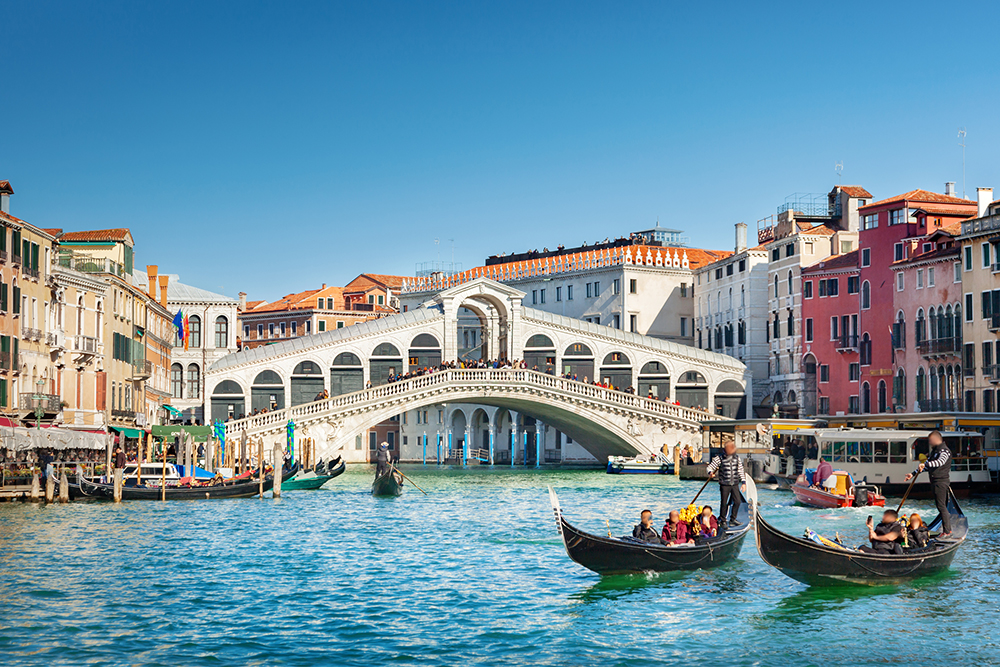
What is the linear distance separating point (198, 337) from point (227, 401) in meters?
7.66

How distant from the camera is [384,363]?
160 feet

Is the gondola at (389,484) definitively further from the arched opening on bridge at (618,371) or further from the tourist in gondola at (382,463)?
the arched opening on bridge at (618,371)

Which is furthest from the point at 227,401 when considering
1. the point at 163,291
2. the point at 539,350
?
the point at 539,350

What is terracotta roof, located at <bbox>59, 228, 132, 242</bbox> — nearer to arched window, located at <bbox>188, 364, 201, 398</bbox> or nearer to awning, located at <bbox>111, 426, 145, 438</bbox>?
awning, located at <bbox>111, 426, 145, 438</bbox>

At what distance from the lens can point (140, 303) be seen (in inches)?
1599

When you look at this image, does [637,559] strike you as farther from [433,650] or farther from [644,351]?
[644,351]

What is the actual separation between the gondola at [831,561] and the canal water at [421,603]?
0.75 ft

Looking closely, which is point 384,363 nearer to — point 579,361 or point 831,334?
point 579,361

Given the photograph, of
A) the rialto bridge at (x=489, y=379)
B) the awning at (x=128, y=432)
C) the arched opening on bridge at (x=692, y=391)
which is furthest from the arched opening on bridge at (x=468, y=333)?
the awning at (x=128, y=432)

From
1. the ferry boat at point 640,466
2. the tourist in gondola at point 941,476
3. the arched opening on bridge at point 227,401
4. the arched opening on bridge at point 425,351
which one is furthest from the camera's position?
the arched opening on bridge at point 425,351

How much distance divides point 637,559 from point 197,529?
10439mm

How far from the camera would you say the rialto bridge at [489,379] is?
43.0 m

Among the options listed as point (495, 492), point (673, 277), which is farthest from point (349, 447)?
point (495, 492)

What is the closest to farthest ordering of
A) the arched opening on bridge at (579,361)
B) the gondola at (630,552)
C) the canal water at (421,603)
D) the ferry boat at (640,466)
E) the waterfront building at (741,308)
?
the canal water at (421,603), the gondola at (630,552), the ferry boat at (640,466), the arched opening on bridge at (579,361), the waterfront building at (741,308)
